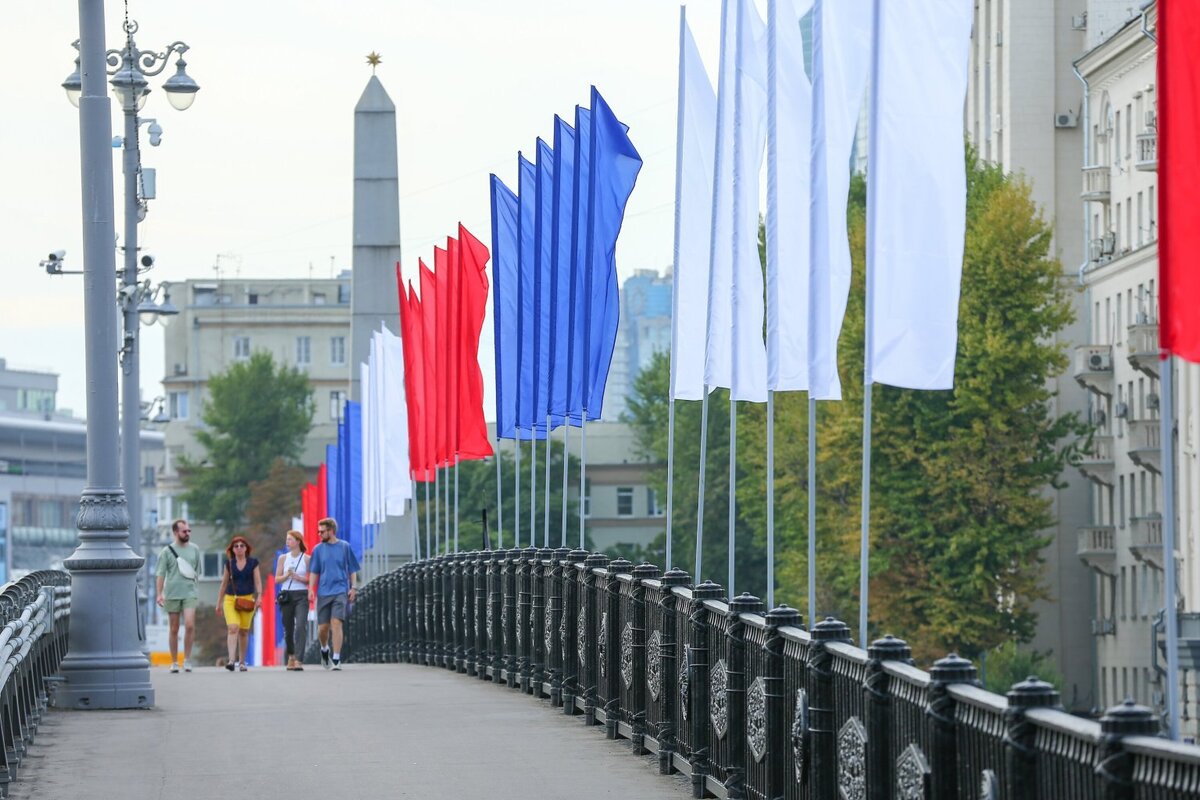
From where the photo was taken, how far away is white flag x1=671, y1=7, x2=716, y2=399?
2105 cm

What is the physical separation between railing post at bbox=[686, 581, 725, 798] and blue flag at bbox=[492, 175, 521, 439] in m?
14.8

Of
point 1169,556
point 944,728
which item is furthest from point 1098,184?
point 944,728

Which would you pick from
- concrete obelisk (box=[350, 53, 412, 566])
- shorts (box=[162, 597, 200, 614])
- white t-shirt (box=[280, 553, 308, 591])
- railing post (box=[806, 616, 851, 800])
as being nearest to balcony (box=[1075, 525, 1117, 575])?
concrete obelisk (box=[350, 53, 412, 566])

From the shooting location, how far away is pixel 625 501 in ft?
464

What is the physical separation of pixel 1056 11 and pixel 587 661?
71.6m

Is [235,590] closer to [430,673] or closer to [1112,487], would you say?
[430,673]

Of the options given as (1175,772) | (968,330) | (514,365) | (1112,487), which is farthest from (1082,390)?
(1175,772)

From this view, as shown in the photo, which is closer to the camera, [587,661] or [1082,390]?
[587,661]

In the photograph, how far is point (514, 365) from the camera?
1171 inches

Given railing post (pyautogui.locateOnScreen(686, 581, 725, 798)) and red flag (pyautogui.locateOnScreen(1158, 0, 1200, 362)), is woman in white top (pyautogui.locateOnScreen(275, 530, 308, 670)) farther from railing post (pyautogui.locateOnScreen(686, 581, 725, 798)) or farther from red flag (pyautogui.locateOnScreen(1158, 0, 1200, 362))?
red flag (pyautogui.locateOnScreen(1158, 0, 1200, 362))

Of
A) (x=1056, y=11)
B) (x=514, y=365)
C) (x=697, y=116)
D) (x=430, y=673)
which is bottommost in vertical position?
(x=430, y=673)

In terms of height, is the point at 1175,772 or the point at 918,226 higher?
the point at 918,226

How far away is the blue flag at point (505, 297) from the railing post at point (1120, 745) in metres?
21.9

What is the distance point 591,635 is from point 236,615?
9.74 meters
